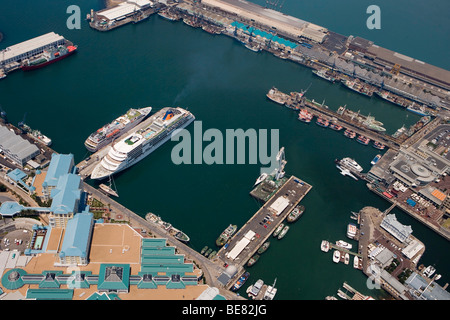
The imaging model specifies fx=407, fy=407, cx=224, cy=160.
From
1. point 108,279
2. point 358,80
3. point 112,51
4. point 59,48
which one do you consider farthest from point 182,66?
point 108,279

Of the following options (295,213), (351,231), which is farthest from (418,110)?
(295,213)

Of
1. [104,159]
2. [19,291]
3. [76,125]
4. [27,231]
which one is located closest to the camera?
[19,291]

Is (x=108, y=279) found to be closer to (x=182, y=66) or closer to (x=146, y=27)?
(x=182, y=66)

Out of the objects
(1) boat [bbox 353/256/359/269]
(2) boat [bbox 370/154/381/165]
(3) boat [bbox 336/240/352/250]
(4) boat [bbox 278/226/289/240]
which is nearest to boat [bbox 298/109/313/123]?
(2) boat [bbox 370/154/381/165]

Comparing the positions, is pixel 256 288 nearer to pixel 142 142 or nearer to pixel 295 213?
pixel 295 213

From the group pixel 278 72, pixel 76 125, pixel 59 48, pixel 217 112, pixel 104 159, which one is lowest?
pixel 104 159

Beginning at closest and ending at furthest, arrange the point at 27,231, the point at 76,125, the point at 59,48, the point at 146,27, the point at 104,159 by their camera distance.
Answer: the point at 27,231 → the point at 104,159 → the point at 76,125 → the point at 59,48 → the point at 146,27
